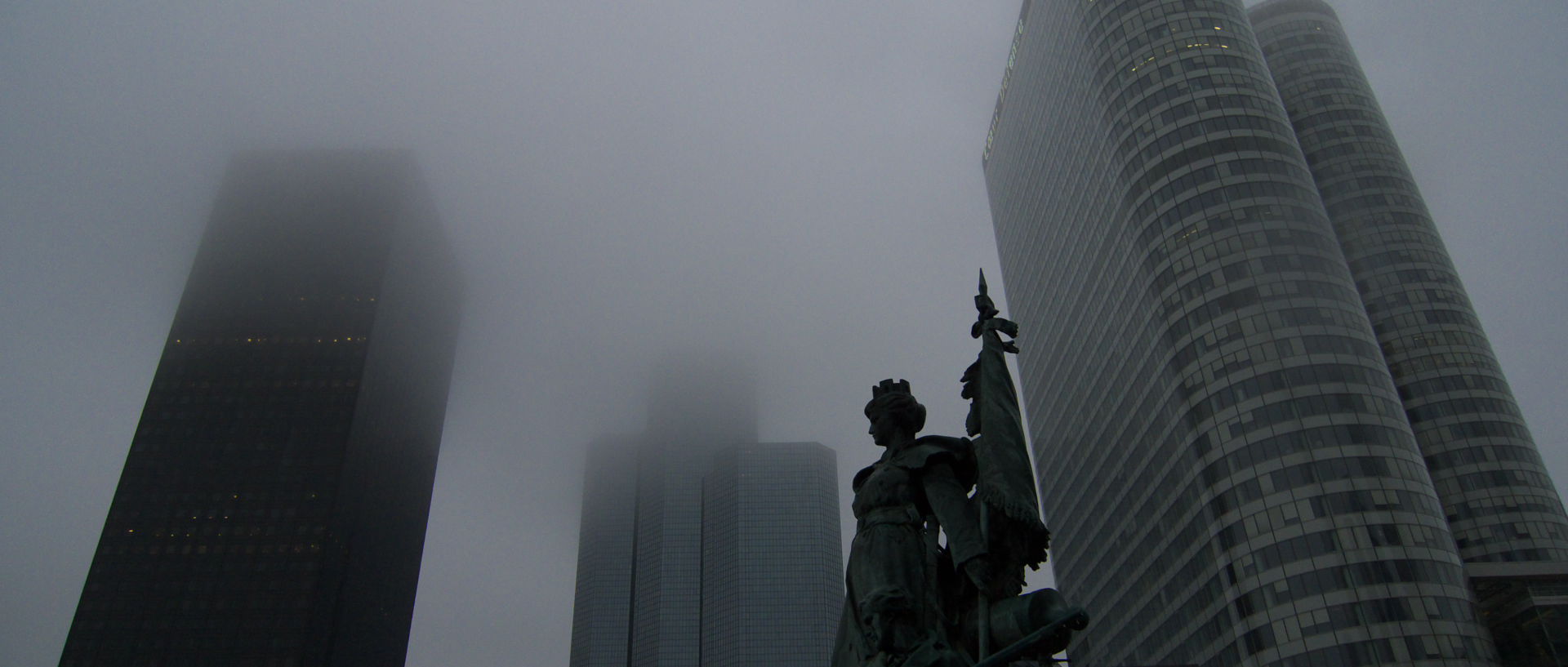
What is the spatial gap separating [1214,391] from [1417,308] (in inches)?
1801

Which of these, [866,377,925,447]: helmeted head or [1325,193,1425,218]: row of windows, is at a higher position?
[1325,193,1425,218]: row of windows

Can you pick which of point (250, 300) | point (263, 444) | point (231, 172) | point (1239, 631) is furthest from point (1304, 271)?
point (231, 172)

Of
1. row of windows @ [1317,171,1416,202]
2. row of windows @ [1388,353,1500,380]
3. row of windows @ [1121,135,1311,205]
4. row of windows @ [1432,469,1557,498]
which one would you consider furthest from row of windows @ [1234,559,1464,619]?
row of windows @ [1317,171,1416,202]

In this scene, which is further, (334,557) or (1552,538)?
(334,557)

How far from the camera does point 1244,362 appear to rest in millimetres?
75125

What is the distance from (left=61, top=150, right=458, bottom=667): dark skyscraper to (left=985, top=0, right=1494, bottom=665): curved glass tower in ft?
319

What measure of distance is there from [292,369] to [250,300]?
1814cm

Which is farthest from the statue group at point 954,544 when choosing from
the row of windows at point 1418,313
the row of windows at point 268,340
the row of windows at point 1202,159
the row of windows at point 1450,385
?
the row of windows at point 268,340

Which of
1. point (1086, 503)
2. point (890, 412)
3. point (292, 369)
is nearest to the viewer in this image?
point (890, 412)

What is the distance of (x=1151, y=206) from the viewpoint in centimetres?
8762

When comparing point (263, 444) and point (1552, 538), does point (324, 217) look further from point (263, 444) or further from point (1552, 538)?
point (1552, 538)

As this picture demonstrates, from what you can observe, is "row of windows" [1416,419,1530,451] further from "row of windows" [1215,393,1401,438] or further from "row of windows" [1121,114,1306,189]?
"row of windows" [1121,114,1306,189]

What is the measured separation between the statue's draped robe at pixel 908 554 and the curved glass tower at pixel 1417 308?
102 m

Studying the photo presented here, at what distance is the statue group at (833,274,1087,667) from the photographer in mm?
9531
